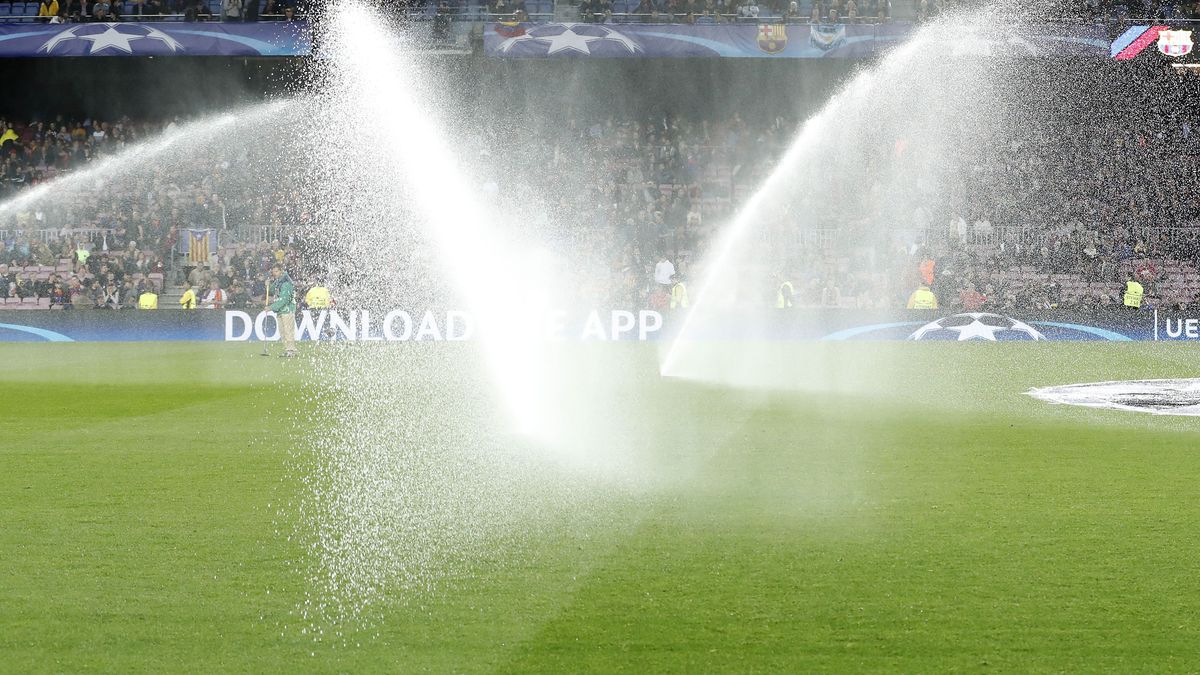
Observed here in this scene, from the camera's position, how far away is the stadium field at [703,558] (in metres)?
5.31

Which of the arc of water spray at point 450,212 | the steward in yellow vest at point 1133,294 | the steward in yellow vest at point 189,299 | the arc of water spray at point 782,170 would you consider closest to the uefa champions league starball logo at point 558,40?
the arc of water spray at point 450,212

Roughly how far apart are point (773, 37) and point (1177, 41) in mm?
10314

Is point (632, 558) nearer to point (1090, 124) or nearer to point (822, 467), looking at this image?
point (822, 467)

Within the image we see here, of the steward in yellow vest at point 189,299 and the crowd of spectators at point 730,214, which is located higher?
the crowd of spectators at point 730,214

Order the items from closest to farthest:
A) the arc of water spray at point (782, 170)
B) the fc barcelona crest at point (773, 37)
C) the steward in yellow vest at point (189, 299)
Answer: the steward in yellow vest at point (189, 299), the arc of water spray at point (782, 170), the fc barcelona crest at point (773, 37)

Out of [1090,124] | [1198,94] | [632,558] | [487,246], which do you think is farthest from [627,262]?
[632,558]

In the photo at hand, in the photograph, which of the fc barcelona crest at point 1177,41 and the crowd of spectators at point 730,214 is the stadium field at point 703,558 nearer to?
the crowd of spectators at point 730,214

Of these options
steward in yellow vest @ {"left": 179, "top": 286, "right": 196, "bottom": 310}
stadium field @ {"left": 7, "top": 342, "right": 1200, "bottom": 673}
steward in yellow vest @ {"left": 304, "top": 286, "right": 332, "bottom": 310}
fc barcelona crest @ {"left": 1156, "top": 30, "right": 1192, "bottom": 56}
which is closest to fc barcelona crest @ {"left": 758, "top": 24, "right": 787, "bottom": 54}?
fc barcelona crest @ {"left": 1156, "top": 30, "right": 1192, "bottom": 56}

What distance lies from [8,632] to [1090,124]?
3594 centimetres

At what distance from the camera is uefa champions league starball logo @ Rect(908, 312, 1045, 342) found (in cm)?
2914

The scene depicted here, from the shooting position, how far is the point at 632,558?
6.87m

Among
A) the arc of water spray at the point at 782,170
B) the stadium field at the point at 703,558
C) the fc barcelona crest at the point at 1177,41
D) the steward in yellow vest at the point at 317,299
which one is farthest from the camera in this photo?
the arc of water spray at the point at 782,170

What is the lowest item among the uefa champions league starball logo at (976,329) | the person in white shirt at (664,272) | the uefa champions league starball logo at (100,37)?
the uefa champions league starball logo at (976,329)

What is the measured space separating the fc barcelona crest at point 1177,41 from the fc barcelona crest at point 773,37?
9.66 metres
